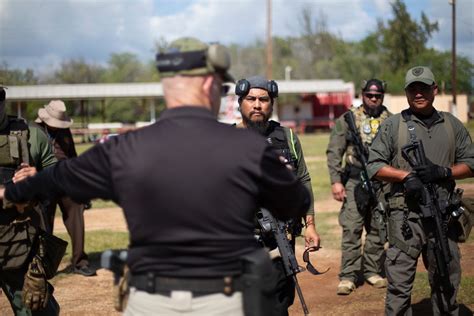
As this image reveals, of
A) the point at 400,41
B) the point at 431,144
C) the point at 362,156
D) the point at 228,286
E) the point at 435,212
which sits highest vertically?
the point at 400,41

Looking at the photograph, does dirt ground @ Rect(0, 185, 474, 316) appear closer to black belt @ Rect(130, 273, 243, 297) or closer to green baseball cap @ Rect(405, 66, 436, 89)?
green baseball cap @ Rect(405, 66, 436, 89)

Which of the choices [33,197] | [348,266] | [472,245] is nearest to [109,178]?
[33,197]

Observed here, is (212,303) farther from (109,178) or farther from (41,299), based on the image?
(41,299)

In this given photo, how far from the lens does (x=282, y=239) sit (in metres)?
4.55

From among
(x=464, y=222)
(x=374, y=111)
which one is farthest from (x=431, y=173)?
(x=374, y=111)

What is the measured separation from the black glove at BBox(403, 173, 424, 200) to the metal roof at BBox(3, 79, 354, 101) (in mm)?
36743

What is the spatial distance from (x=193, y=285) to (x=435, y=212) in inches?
112

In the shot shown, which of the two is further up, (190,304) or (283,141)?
(283,141)

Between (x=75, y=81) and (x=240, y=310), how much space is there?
63820 millimetres

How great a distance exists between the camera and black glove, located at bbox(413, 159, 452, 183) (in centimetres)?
491

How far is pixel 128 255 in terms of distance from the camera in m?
2.73

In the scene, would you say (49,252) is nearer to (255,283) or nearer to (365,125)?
(255,283)

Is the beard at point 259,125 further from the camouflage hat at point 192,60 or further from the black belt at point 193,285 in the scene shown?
the black belt at point 193,285

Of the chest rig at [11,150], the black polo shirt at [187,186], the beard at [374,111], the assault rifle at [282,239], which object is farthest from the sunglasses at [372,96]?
the black polo shirt at [187,186]
